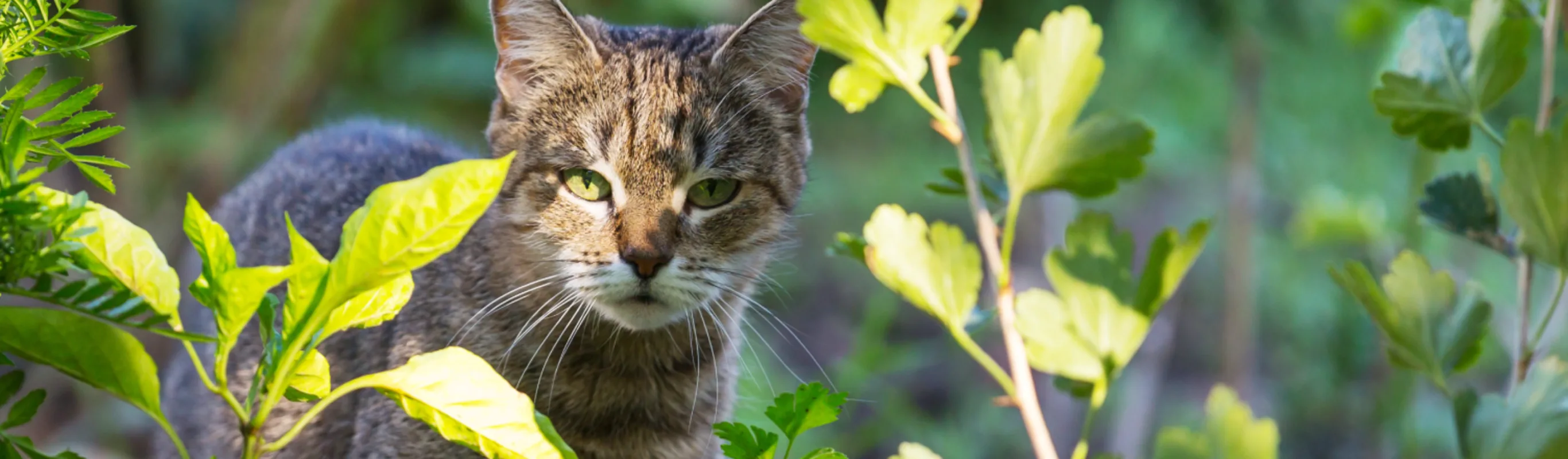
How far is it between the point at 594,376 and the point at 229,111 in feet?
7.35

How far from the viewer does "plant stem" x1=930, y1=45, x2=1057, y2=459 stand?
0.64 metres

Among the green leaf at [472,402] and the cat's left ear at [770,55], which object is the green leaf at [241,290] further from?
the cat's left ear at [770,55]

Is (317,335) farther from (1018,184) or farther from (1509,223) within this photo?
(1509,223)

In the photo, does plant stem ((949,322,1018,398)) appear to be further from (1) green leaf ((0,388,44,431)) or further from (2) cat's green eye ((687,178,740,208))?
(2) cat's green eye ((687,178,740,208))

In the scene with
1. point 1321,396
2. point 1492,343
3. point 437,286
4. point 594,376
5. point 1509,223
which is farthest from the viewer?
point 1321,396

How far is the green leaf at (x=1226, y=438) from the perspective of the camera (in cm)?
58

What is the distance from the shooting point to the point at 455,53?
367 cm

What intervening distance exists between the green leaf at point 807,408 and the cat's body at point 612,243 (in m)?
0.57

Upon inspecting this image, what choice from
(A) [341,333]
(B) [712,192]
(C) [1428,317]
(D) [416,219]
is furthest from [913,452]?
(A) [341,333]

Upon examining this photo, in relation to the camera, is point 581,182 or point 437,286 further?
point 437,286

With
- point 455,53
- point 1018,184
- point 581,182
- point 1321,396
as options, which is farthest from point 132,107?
point 1321,396

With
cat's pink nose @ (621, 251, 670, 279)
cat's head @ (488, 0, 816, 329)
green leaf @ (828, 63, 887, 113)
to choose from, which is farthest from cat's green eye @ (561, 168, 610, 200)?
green leaf @ (828, 63, 887, 113)

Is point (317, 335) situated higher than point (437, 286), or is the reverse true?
point (317, 335)

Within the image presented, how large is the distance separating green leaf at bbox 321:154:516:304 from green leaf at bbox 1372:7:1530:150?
59 centimetres
